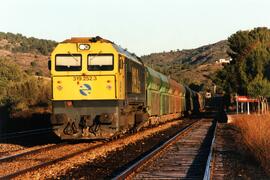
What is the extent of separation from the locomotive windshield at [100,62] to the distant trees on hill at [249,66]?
25.2m

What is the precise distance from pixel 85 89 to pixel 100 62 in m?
1.15

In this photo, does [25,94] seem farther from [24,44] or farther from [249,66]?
[24,44]

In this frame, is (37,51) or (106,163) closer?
(106,163)

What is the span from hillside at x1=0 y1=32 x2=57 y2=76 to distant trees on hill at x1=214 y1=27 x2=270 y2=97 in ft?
140

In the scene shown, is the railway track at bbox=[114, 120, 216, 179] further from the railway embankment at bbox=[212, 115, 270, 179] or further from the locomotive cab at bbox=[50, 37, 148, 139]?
the locomotive cab at bbox=[50, 37, 148, 139]

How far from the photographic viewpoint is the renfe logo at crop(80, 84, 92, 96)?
58.5ft

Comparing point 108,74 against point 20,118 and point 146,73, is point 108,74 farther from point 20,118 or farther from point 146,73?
point 20,118

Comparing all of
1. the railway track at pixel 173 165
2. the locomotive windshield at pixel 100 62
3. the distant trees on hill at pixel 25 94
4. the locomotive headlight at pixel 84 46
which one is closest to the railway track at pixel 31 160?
the railway track at pixel 173 165

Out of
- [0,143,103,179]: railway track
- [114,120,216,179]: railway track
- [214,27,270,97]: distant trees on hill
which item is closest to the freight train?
[0,143,103,179]: railway track


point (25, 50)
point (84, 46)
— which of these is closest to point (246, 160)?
point (84, 46)

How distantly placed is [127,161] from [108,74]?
5.45 m

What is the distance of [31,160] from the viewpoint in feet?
44.2

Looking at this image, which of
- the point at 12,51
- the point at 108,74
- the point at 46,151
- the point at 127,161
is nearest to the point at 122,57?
the point at 108,74

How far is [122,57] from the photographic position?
1866 cm
